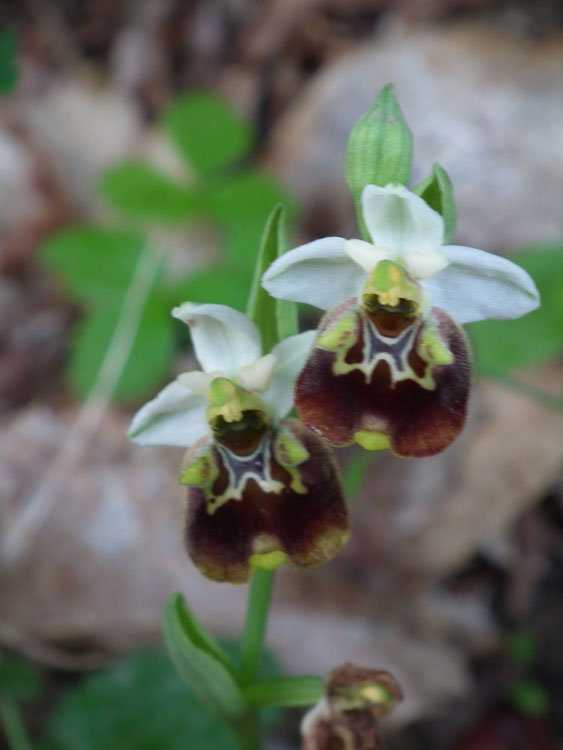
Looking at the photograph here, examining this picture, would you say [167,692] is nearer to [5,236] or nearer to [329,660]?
[329,660]

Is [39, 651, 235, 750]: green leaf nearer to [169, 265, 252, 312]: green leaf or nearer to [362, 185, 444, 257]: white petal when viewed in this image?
[169, 265, 252, 312]: green leaf

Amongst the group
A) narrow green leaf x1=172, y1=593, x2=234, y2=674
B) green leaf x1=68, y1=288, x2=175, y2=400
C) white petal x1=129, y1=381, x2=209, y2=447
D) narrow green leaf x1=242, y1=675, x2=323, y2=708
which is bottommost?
narrow green leaf x1=242, y1=675, x2=323, y2=708

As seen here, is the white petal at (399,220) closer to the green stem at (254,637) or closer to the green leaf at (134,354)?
the green stem at (254,637)

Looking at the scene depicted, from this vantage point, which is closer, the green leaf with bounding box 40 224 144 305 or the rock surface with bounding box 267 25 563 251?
the green leaf with bounding box 40 224 144 305

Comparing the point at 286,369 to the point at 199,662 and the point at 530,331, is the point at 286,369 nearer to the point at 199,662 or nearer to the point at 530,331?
the point at 199,662

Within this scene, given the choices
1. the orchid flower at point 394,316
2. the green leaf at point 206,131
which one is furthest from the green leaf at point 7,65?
the orchid flower at point 394,316

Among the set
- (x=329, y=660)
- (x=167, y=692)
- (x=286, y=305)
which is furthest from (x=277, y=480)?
(x=329, y=660)

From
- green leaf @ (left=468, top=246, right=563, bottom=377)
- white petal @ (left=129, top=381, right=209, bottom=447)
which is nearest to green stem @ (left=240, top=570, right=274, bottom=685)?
white petal @ (left=129, top=381, right=209, bottom=447)
